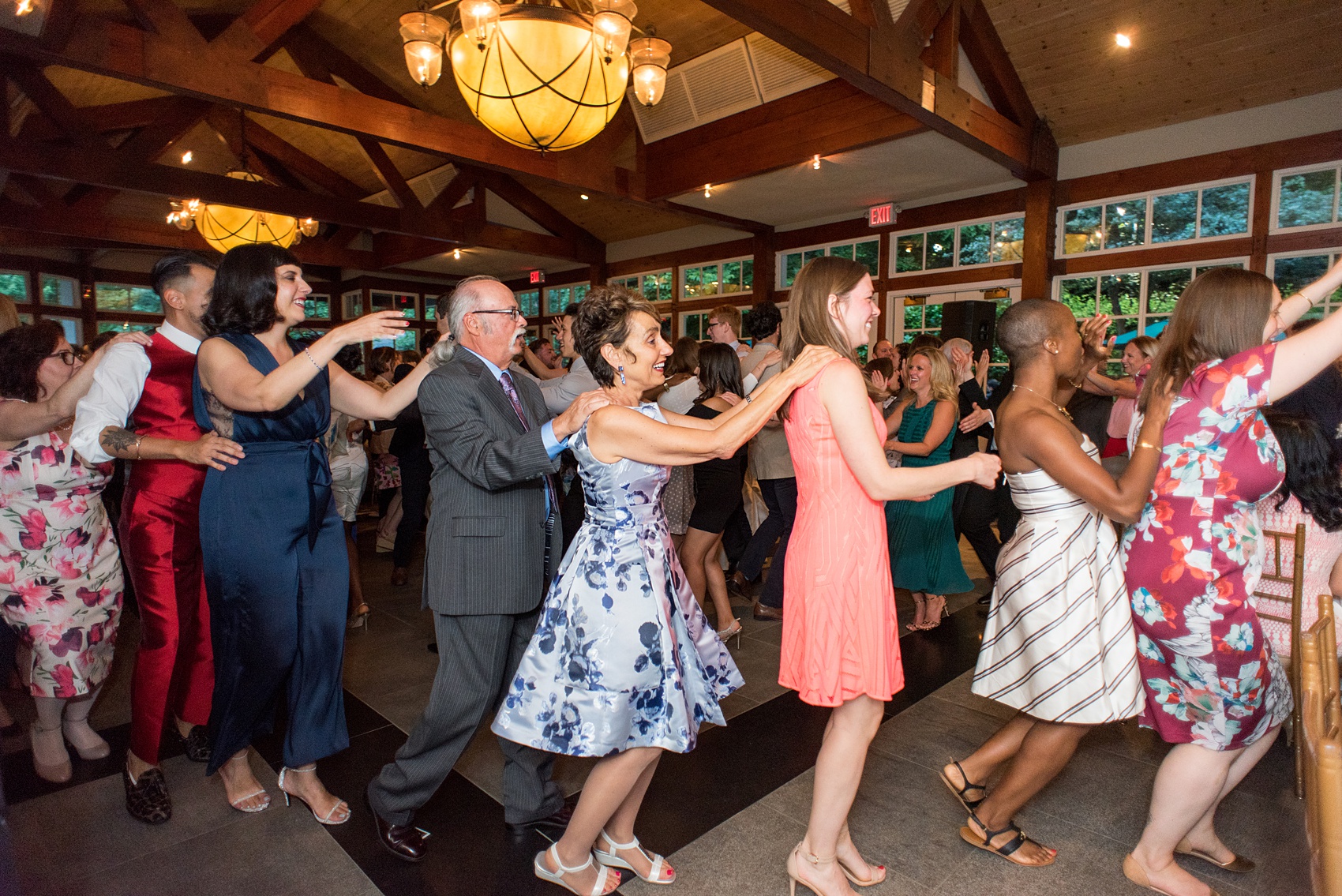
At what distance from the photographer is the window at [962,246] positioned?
8.03 meters

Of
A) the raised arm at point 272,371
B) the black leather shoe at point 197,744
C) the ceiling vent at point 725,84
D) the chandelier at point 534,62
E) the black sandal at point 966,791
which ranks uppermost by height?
the ceiling vent at point 725,84

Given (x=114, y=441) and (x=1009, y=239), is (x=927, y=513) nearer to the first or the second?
(x=114, y=441)

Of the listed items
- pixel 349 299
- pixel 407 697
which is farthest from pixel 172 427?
pixel 349 299

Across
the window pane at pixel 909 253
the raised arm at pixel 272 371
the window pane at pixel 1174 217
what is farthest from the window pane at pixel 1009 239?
the raised arm at pixel 272 371

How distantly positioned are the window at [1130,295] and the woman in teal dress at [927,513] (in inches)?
148

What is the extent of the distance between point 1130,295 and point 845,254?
329 cm

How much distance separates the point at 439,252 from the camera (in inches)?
465

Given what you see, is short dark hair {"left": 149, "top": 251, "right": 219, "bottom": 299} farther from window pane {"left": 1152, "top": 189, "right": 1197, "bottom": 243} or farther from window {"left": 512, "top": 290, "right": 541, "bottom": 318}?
window {"left": 512, "top": 290, "right": 541, "bottom": 318}

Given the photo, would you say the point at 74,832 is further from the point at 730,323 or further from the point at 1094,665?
the point at 730,323

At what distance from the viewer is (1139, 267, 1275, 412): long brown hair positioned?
177cm

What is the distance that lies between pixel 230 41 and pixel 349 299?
1010 centimetres

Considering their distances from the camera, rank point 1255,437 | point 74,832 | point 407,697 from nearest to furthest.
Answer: point 1255,437, point 74,832, point 407,697

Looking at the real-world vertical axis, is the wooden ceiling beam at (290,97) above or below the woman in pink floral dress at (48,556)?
above

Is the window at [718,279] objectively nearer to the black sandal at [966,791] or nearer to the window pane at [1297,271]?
the window pane at [1297,271]
